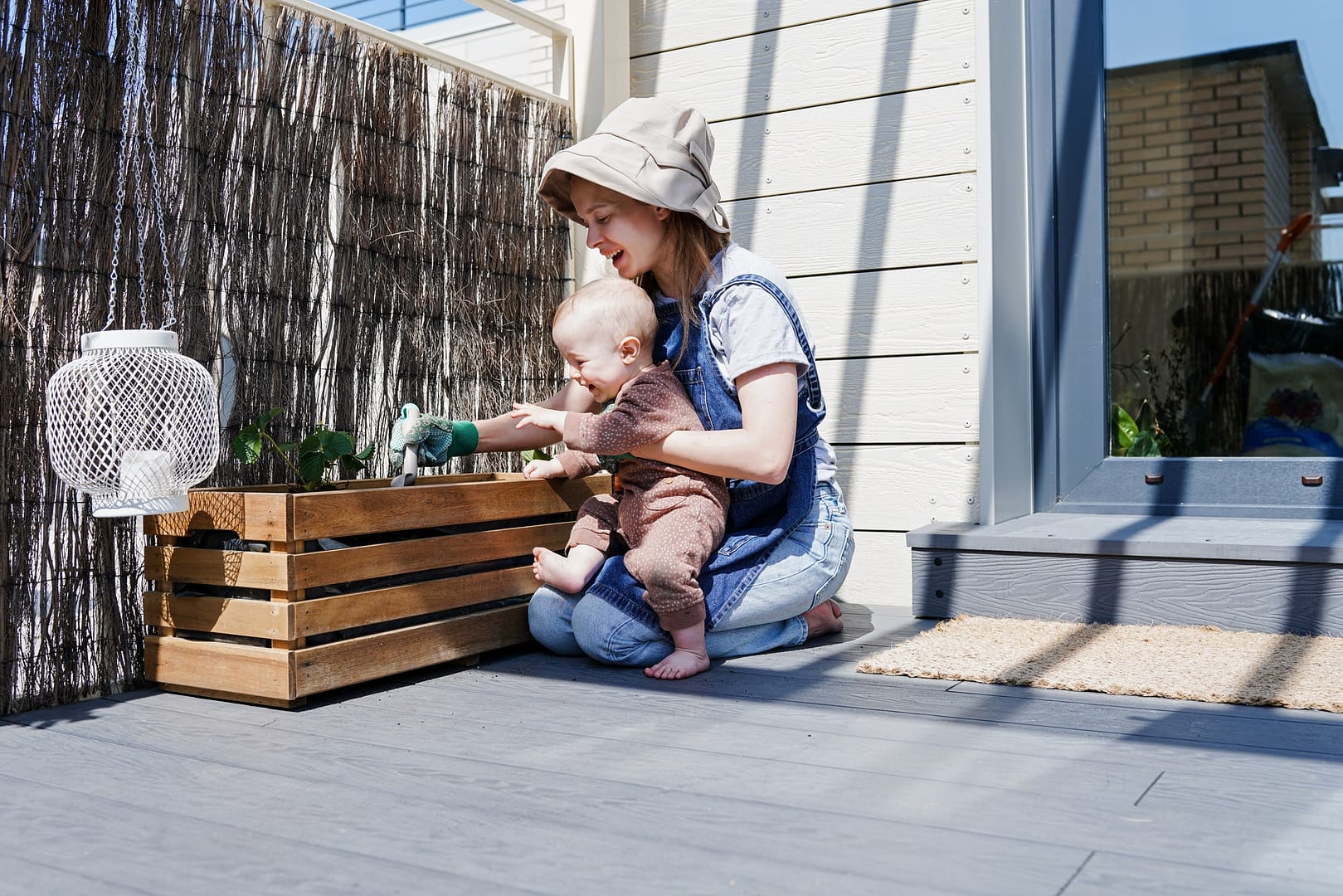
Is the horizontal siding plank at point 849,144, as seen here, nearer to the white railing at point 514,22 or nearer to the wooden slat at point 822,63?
the wooden slat at point 822,63

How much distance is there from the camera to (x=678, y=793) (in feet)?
4.64

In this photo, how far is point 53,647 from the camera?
6.19 ft

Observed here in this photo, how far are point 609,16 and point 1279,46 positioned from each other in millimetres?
1886

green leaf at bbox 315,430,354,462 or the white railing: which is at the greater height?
the white railing

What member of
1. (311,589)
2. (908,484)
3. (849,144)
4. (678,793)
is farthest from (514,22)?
(678,793)

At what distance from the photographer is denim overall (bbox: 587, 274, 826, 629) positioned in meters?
2.14

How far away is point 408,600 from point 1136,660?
132cm

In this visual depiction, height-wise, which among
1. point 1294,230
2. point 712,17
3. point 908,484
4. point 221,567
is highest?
point 712,17

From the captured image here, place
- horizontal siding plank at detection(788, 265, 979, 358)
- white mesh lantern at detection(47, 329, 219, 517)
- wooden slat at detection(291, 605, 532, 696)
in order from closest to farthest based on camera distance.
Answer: white mesh lantern at detection(47, 329, 219, 517)
wooden slat at detection(291, 605, 532, 696)
horizontal siding plank at detection(788, 265, 979, 358)

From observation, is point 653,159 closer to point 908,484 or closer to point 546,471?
point 546,471

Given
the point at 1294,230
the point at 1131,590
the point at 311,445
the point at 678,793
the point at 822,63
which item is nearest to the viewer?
the point at 678,793

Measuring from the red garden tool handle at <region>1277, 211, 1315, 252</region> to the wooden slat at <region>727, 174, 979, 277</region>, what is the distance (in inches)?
59.9

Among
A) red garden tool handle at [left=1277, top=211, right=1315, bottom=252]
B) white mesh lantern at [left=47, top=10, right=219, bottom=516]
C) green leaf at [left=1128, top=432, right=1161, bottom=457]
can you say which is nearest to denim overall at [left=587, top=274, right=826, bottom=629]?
white mesh lantern at [left=47, top=10, right=219, bottom=516]

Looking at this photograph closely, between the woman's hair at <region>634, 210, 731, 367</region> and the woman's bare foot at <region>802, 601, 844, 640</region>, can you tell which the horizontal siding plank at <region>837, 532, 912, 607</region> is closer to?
the woman's bare foot at <region>802, 601, 844, 640</region>
